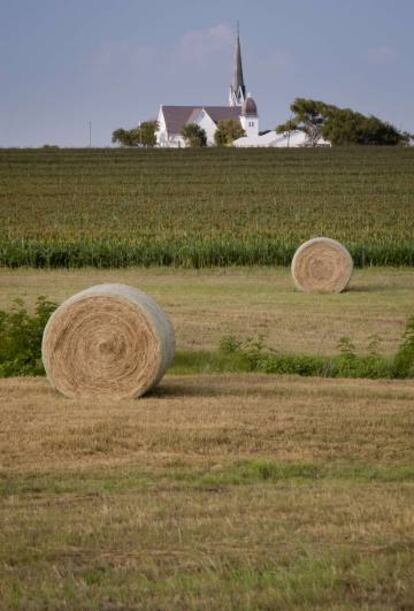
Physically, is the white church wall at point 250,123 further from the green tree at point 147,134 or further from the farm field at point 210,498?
the farm field at point 210,498

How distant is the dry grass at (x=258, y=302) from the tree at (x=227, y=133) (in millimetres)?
109861

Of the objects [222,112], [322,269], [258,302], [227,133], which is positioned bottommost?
[258,302]

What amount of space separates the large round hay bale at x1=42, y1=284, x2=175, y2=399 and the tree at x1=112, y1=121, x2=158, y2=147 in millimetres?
131810

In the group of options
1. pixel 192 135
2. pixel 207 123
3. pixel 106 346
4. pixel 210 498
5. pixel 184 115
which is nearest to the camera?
pixel 210 498

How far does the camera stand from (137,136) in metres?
146

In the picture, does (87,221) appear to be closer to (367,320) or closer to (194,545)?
(367,320)

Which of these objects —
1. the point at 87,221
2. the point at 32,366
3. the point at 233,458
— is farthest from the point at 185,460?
the point at 87,221

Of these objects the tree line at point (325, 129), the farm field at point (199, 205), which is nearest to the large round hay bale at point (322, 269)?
the farm field at point (199, 205)

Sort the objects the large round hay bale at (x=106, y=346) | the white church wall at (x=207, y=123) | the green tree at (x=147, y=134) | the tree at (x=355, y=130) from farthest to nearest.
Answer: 1. the white church wall at (x=207, y=123)
2. the green tree at (x=147, y=134)
3. the tree at (x=355, y=130)
4. the large round hay bale at (x=106, y=346)

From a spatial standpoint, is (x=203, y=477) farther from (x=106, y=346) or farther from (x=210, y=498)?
(x=106, y=346)

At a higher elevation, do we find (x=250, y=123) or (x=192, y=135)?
(x=250, y=123)

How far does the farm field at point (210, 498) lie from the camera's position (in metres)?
6.28

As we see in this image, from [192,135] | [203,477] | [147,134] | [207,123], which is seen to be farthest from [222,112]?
[203,477]

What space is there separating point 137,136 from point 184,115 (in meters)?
12.0
